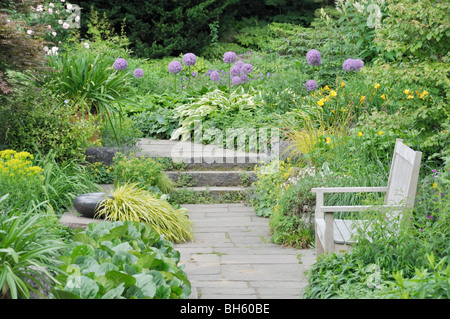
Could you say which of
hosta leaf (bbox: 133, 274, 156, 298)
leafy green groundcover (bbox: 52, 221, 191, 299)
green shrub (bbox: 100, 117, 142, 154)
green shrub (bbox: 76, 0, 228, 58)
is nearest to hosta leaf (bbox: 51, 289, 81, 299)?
leafy green groundcover (bbox: 52, 221, 191, 299)

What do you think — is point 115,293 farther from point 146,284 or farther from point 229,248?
point 229,248

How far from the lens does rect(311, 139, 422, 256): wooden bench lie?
3.66 meters

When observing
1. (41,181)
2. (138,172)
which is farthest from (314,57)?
(41,181)

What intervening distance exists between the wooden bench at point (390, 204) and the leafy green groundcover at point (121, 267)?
1.06 metres

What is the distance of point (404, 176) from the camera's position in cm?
391

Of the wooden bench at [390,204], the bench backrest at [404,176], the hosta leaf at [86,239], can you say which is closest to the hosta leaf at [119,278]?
the hosta leaf at [86,239]

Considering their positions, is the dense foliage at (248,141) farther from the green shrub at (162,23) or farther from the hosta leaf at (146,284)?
the green shrub at (162,23)

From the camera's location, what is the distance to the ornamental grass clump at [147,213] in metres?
4.80

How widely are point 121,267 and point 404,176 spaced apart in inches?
81.5

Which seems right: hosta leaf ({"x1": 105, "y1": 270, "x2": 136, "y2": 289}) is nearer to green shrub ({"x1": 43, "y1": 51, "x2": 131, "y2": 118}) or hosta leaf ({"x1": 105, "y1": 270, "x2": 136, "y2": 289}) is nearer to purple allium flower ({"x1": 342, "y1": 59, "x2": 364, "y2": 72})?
green shrub ({"x1": 43, "y1": 51, "x2": 131, "y2": 118})

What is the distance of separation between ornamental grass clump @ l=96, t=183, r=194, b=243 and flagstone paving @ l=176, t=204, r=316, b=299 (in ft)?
0.45

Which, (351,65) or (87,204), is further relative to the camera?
(351,65)

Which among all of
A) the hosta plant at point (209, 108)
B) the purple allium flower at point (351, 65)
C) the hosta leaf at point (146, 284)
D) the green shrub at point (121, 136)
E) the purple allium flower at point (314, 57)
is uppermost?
the purple allium flower at point (314, 57)
